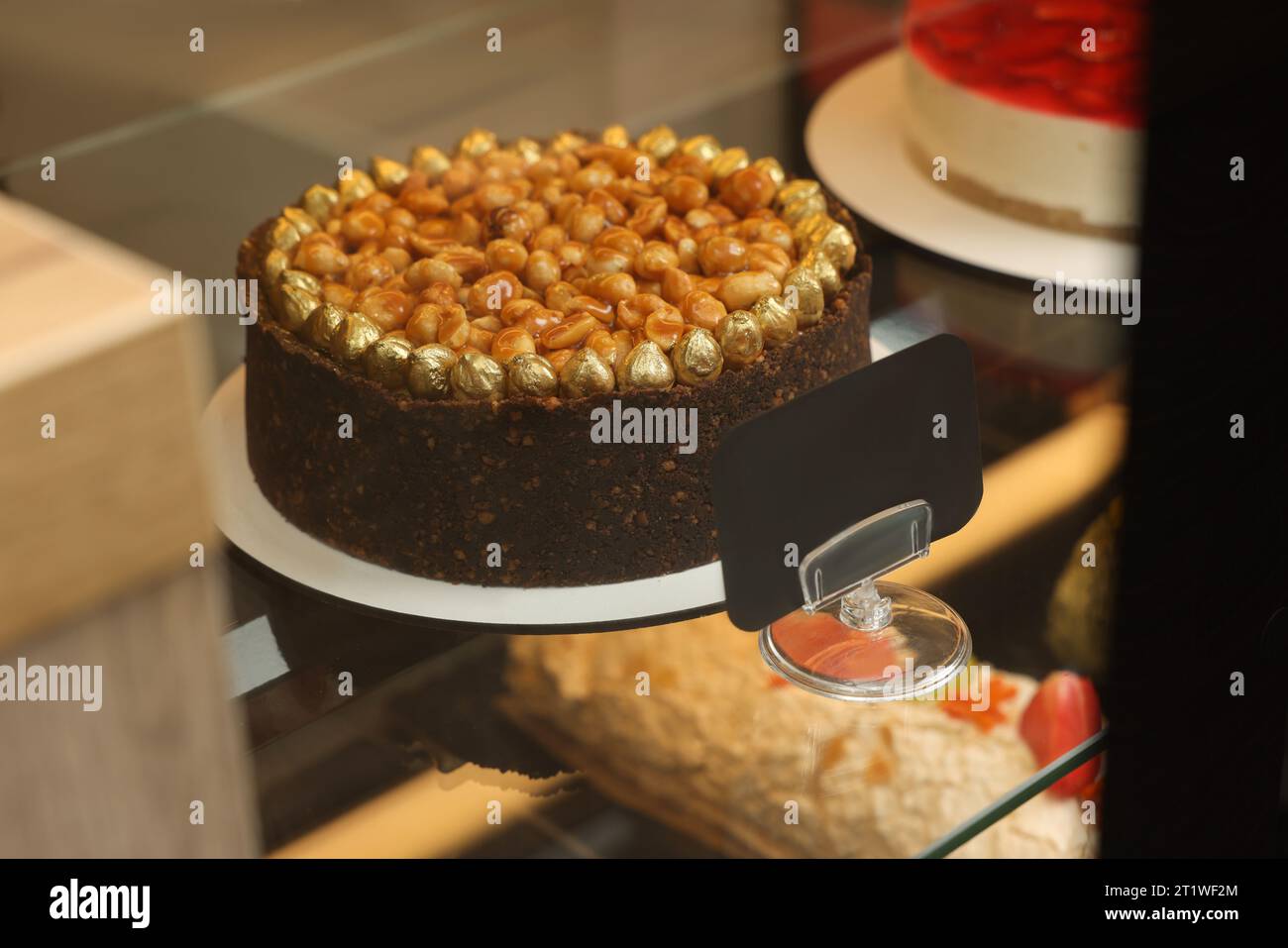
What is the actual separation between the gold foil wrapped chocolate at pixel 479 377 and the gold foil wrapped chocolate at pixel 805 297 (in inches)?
6.2

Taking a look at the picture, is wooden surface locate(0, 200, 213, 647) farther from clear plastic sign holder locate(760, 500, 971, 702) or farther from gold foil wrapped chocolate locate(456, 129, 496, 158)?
gold foil wrapped chocolate locate(456, 129, 496, 158)

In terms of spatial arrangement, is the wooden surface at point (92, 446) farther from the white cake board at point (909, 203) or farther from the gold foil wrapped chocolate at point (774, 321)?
the white cake board at point (909, 203)

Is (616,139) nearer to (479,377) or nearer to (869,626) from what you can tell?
(479,377)

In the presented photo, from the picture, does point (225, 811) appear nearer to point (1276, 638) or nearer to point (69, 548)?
point (69, 548)

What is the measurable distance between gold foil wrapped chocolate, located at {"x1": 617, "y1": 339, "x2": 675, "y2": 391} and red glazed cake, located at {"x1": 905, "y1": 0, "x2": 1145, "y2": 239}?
44cm

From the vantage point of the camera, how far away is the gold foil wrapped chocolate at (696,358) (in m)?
0.73

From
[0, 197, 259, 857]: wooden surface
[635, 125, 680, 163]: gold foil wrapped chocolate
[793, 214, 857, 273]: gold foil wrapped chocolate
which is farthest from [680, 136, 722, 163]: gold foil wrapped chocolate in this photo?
[0, 197, 259, 857]: wooden surface

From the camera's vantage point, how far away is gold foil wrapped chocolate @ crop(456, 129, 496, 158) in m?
0.95

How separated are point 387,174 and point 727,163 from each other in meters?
0.21

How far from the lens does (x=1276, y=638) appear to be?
686mm

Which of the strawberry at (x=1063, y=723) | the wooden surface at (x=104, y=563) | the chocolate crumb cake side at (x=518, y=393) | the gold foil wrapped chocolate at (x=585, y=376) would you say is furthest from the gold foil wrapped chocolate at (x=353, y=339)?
the wooden surface at (x=104, y=563)

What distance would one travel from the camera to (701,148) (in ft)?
3.13

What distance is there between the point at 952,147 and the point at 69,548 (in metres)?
1.01
